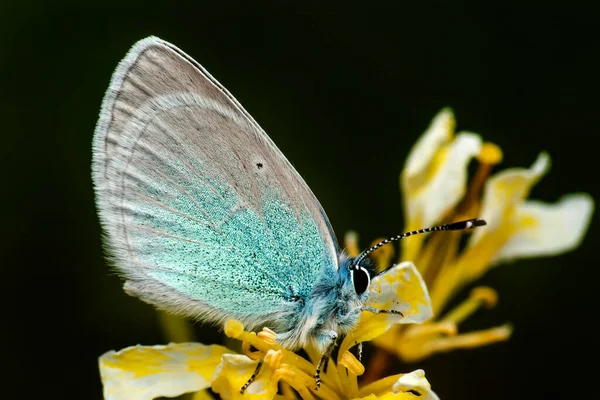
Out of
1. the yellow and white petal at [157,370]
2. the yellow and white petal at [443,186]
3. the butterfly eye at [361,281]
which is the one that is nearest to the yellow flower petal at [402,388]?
the butterfly eye at [361,281]

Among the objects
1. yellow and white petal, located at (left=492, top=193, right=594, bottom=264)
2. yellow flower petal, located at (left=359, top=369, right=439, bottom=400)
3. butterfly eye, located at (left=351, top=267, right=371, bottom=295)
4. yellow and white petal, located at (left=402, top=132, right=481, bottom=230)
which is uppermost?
yellow and white petal, located at (left=402, top=132, right=481, bottom=230)

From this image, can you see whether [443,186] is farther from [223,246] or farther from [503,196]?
[223,246]

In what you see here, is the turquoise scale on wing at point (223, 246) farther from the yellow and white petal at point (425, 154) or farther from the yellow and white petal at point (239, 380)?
the yellow and white petal at point (425, 154)

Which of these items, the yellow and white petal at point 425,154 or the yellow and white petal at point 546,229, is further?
the yellow and white petal at point 546,229

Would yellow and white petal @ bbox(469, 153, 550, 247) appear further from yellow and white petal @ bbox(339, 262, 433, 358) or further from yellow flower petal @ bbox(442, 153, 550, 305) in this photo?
yellow and white petal @ bbox(339, 262, 433, 358)

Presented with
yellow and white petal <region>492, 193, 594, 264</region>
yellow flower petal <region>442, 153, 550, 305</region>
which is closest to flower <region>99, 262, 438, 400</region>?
yellow flower petal <region>442, 153, 550, 305</region>

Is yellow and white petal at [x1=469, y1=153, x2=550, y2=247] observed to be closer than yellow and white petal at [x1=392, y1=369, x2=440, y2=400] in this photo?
No

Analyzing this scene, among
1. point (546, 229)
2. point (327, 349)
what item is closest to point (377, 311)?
point (327, 349)

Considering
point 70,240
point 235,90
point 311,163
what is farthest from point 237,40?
point 70,240
